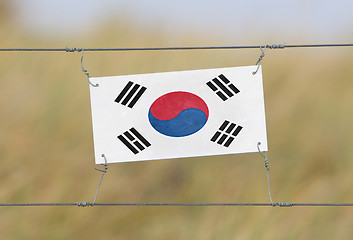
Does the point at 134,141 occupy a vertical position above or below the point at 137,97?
below

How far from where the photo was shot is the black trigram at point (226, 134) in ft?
5.75

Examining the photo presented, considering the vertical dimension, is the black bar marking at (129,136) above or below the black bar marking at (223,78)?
below

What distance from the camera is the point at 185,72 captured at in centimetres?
178

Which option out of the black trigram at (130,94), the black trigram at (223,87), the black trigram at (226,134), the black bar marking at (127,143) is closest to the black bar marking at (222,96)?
the black trigram at (223,87)

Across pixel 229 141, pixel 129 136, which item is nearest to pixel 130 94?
pixel 129 136

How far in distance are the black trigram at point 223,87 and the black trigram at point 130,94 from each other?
11.6 inches

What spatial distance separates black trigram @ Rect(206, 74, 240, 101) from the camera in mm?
1766

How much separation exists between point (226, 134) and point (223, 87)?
20 cm

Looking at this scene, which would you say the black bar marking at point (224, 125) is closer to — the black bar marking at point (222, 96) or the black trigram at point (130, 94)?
the black bar marking at point (222, 96)

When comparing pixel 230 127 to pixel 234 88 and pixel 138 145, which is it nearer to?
pixel 234 88

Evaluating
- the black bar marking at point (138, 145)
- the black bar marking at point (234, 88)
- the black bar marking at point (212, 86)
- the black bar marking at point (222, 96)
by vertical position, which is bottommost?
the black bar marking at point (138, 145)

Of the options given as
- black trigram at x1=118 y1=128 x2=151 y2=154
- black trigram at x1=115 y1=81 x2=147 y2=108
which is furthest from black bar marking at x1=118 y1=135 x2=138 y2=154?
black trigram at x1=115 y1=81 x2=147 y2=108

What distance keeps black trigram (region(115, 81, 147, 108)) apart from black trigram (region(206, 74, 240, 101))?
294 mm

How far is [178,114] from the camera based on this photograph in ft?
5.84
